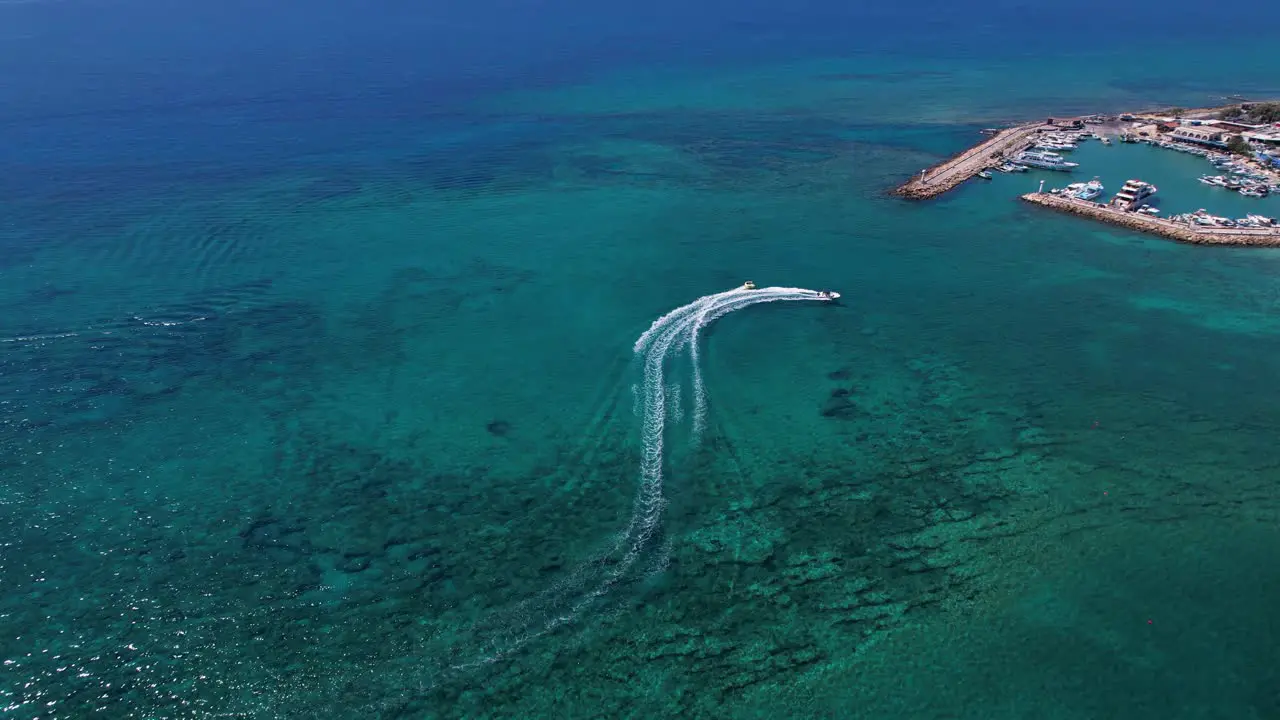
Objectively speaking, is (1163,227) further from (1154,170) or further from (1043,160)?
(1043,160)

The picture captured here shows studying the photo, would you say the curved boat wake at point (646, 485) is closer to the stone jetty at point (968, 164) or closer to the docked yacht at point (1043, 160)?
the stone jetty at point (968, 164)

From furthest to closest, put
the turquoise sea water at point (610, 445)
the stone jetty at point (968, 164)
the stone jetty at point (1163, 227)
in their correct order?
the stone jetty at point (968, 164) → the stone jetty at point (1163, 227) → the turquoise sea water at point (610, 445)

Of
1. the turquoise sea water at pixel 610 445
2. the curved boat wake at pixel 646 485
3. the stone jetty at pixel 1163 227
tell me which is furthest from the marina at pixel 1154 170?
the curved boat wake at pixel 646 485

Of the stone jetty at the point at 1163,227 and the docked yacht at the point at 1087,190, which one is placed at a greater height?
the docked yacht at the point at 1087,190

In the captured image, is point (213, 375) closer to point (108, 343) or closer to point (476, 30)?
point (108, 343)

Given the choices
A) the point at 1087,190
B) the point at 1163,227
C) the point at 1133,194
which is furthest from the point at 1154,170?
the point at 1163,227
